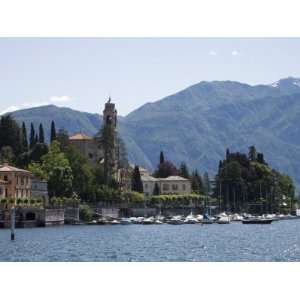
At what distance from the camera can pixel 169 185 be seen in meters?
156

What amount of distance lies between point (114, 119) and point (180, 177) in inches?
1057

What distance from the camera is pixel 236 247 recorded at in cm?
5697

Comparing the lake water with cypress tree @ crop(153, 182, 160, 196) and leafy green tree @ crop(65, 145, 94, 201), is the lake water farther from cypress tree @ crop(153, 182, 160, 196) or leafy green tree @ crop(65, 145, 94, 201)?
cypress tree @ crop(153, 182, 160, 196)

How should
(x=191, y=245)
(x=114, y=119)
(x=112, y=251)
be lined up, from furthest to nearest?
(x=114, y=119) < (x=191, y=245) < (x=112, y=251)

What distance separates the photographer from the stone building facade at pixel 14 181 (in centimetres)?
10006

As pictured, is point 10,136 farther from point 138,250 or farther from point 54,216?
point 138,250

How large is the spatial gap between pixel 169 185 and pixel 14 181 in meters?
58.3

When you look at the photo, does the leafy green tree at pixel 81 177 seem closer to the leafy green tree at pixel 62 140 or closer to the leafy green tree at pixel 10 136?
the leafy green tree at pixel 62 140

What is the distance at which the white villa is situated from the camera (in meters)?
155

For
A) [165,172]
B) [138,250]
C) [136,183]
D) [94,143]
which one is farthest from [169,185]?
[138,250]

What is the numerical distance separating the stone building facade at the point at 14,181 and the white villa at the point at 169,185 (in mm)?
Result: 52449

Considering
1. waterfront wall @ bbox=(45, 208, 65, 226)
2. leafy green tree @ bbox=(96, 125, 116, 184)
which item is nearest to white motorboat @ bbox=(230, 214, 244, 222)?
leafy green tree @ bbox=(96, 125, 116, 184)
